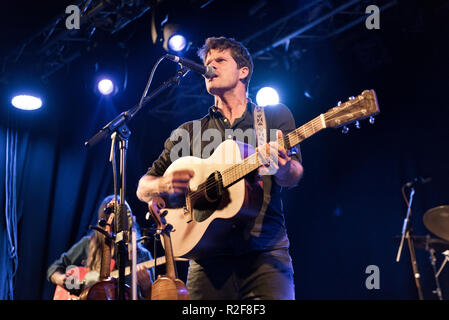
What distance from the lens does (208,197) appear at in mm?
2803

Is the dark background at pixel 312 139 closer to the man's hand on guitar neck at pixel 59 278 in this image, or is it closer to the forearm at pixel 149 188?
the man's hand on guitar neck at pixel 59 278

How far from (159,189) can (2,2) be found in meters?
3.87

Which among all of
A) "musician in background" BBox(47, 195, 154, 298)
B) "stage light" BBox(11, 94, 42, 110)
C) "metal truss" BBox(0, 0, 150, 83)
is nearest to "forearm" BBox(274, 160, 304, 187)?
"musician in background" BBox(47, 195, 154, 298)

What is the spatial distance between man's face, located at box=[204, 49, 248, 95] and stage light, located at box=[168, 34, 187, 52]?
2185mm

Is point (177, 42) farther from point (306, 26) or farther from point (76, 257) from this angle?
point (76, 257)

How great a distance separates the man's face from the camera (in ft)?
10.3

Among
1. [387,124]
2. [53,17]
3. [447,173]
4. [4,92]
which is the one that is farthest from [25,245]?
[447,173]

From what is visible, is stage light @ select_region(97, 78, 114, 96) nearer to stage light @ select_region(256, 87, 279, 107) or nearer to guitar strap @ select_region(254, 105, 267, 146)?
stage light @ select_region(256, 87, 279, 107)

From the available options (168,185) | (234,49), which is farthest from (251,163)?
(234,49)

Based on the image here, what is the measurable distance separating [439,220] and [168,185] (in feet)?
12.4

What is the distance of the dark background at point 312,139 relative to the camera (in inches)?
246

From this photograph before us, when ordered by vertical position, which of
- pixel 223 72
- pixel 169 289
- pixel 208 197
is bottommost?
pixel 169 289
